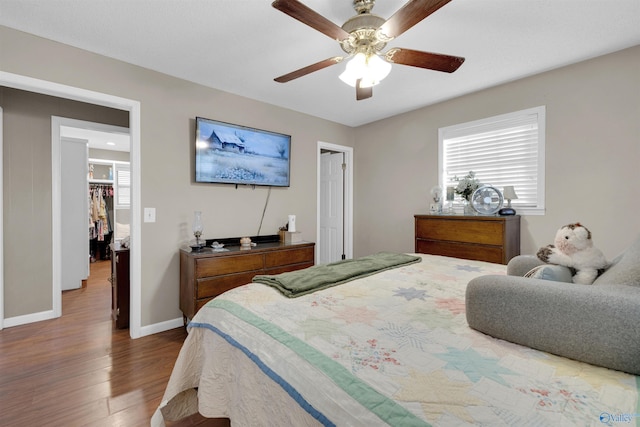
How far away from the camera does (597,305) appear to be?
791 mm

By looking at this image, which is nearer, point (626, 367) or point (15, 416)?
point (626, 367)

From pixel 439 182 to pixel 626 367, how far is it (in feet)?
9.74

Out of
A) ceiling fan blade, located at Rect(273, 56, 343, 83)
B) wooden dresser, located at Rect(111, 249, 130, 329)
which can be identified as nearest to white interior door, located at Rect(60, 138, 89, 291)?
wooden dresser, located at Rect(111, 249, 130, 329)

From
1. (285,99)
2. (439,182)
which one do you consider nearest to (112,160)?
(285,99)

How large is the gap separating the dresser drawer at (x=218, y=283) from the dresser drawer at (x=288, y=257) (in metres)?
0.28

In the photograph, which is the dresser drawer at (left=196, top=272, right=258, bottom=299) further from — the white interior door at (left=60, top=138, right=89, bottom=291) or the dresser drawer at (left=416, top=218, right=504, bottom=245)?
the white interior door at (left=60, top=138, right=89, bottom=291)

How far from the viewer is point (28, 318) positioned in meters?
2.84

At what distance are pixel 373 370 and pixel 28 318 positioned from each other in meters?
3.81

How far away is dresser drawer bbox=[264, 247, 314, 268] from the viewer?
9.82 ft

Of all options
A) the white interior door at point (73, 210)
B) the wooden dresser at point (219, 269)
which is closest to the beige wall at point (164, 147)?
the wooden dresser at point (219, 269)

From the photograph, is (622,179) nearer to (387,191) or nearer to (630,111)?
(630,111)

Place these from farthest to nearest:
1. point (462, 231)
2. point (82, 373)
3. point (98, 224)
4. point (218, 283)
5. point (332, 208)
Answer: point (98, 224) < point (332, 208) < point (462, 231) < point (218, 283) < point (82, 373)

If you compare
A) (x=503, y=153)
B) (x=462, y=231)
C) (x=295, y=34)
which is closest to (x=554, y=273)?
(x=462, y=231)

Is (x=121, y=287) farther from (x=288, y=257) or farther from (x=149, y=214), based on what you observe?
(x=288, y=257)
